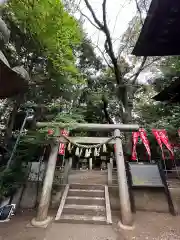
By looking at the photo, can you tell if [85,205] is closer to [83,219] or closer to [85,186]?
[83,219]

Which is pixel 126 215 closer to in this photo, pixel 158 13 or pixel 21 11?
pixel 158 13

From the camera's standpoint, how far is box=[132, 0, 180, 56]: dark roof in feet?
7.82

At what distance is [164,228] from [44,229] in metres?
3.20

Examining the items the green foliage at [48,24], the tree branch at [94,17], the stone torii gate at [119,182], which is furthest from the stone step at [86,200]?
the tree branch at [94,17]

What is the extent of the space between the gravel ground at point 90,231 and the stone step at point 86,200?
2.60 ft

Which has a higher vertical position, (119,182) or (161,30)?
(161,30)

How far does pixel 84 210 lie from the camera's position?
4828 mm

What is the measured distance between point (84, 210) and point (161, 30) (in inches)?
198

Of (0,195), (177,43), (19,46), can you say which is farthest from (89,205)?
(19,46)

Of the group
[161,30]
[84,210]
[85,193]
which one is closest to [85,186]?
[85,193]

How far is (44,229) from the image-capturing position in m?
4.04

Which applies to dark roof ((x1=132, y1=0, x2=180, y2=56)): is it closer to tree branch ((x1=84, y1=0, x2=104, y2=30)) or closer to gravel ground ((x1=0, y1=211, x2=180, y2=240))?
gravel ground ((x1=0, y1=211, x2=180, y2=240))

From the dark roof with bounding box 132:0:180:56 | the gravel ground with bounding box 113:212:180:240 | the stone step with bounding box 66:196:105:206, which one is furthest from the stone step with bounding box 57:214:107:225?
the dark roof with bounding box 132:0:180:56

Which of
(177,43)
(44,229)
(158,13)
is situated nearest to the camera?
(158,13)
